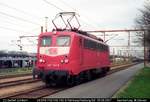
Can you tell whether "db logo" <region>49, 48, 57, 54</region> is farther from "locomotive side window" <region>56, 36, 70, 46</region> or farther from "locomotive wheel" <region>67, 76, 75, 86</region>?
"locomotive wheel" <region>67, 76, 75, 86</region>

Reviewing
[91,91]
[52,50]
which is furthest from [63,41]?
[91,91]

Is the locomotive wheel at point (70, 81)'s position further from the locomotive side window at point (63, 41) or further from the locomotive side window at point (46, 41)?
the locomotive side window at point (46, 41)

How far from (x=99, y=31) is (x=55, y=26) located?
109 feet

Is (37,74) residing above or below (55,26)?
→ below

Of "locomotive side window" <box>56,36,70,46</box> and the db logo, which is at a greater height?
"locomotive side window" <box>56,36,70,46</box>

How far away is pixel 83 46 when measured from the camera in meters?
24.3

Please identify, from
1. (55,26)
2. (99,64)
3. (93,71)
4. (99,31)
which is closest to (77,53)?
(55,26)

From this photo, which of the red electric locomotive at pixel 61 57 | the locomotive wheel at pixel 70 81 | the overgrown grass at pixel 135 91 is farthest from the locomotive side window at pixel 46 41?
the overgrown grass at pixel 135 91

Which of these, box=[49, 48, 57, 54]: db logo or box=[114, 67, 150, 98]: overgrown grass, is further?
box=[49, 48, 57, 54]: db logo

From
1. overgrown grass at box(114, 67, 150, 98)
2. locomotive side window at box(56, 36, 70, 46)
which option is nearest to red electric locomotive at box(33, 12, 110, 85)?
locomotive side window at box(56, 36, 70, 46)

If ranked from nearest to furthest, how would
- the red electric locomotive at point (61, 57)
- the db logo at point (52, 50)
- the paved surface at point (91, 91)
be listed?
the paved surface at point (91, 91) → the red electric locomotive at point (61, 57) → the db logo at point (52, 50)

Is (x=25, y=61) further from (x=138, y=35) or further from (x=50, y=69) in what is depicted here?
(x=50, y=69)

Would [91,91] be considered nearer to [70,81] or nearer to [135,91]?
[135,91]

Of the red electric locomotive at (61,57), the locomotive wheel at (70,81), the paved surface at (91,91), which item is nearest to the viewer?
the paved surface at (91,91)
